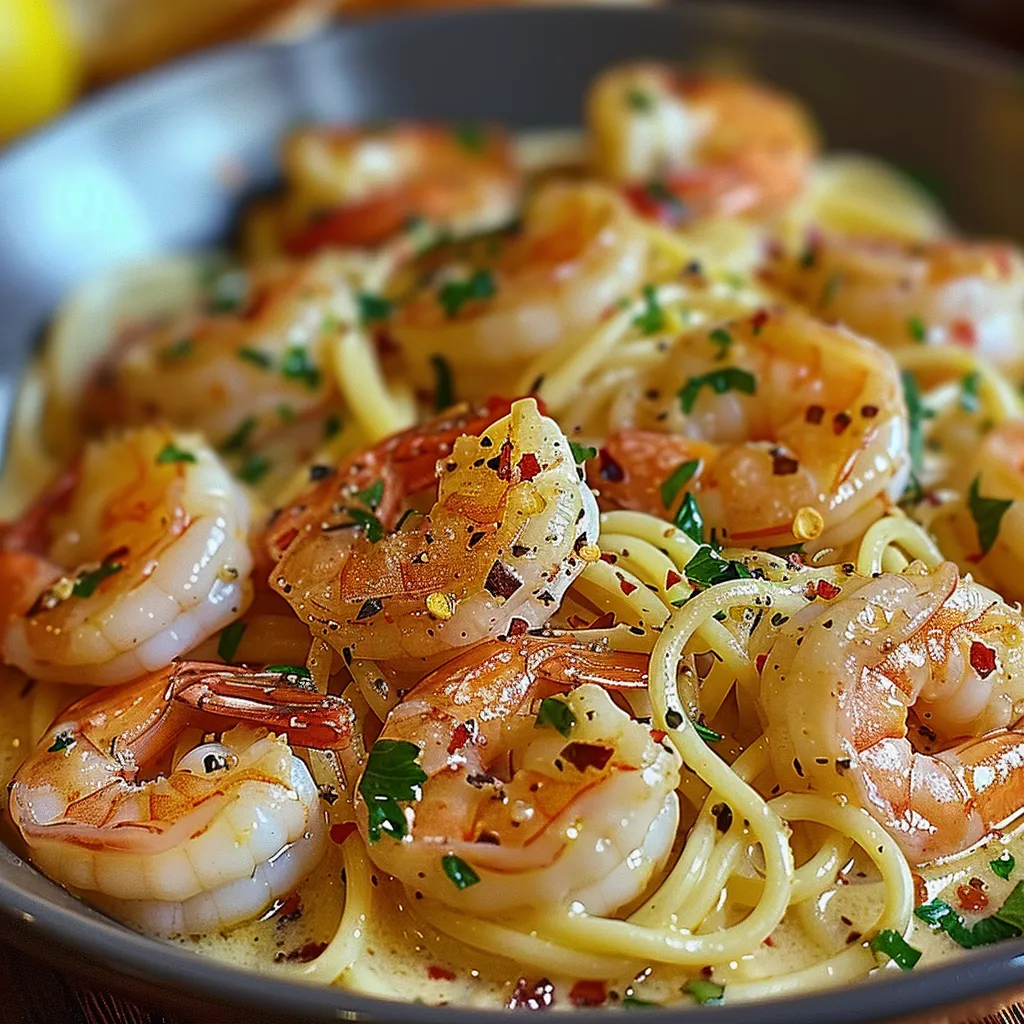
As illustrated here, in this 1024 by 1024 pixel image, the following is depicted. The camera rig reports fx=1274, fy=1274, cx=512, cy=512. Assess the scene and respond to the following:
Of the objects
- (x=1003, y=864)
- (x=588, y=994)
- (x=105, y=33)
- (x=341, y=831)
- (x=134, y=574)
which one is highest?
(x=105, y=33)

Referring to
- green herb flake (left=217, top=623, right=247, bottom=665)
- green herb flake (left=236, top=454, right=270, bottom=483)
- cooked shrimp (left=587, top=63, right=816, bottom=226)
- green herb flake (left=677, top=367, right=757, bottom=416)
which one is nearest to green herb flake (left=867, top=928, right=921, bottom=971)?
green herb flake (left=677, top=367, right=757, bottom=416)

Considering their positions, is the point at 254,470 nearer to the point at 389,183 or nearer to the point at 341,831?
the point at 341,831

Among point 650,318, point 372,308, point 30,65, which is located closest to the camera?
point 650,318

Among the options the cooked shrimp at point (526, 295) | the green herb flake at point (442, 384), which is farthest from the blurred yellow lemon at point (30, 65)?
the green herb flake at point (442, 384)

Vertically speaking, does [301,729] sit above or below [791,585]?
above

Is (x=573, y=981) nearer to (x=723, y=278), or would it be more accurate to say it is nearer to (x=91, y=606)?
(x=91, y=606)

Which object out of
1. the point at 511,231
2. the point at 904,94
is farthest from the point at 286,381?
the point at 904,94

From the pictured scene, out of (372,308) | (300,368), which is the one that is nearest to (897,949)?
(300,368)
